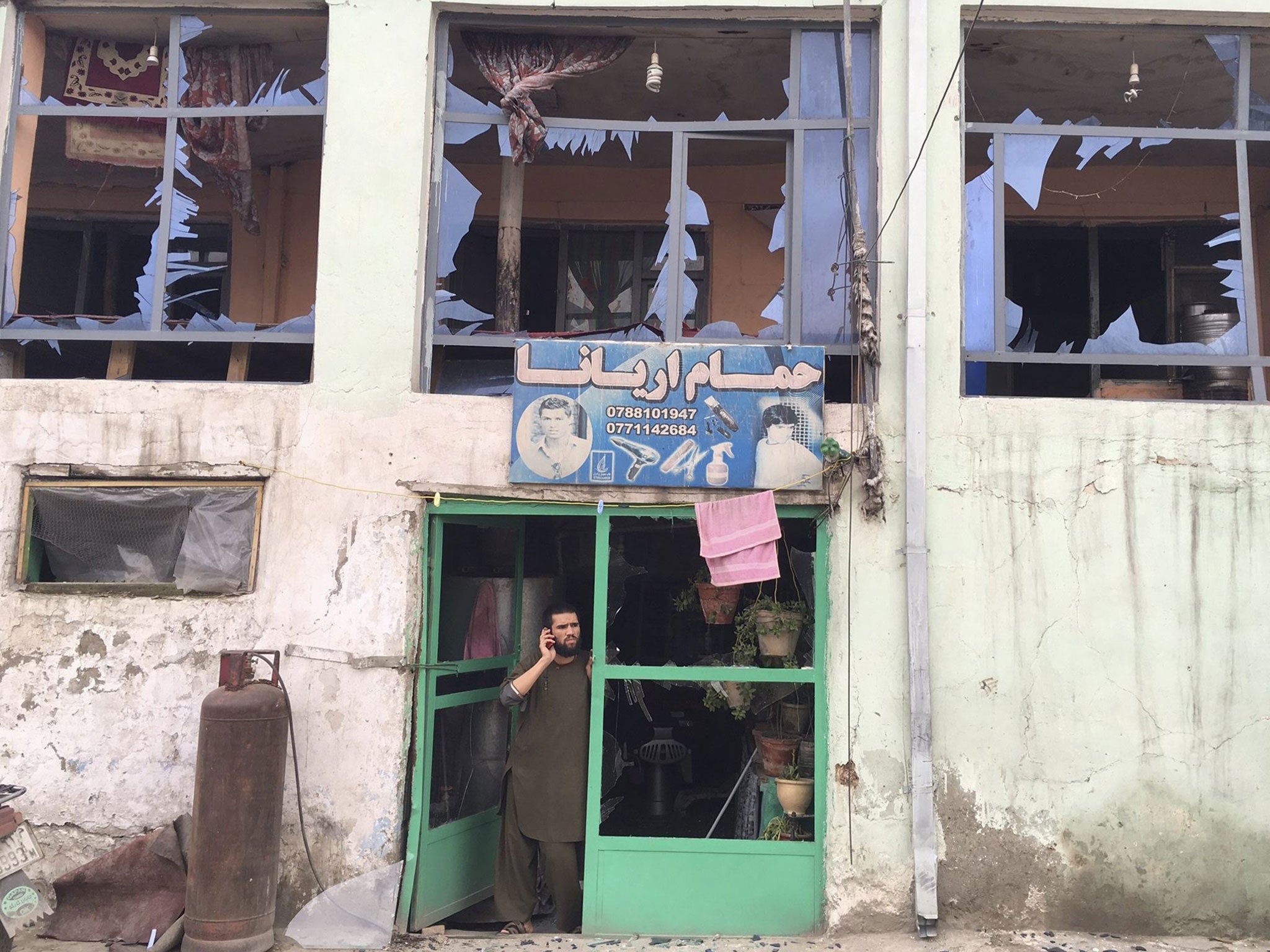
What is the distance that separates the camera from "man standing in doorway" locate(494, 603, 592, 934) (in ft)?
17.9

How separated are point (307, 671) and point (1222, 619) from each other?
190 inches

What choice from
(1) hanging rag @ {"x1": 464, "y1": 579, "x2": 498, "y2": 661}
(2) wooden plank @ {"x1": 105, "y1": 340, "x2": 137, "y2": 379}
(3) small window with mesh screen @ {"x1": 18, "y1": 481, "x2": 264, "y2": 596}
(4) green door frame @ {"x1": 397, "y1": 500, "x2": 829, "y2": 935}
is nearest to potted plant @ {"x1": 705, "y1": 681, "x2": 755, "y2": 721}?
(4) green door frame @ {"x1": 397, "y1": 500, "x2": 829, "y2": 935}

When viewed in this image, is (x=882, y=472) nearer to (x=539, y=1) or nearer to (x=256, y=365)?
(x=539, y=1)

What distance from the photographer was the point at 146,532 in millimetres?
5660

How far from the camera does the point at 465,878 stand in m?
5.77

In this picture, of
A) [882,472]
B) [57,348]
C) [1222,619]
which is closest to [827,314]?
[882,472]

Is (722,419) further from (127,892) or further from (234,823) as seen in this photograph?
(127,892)

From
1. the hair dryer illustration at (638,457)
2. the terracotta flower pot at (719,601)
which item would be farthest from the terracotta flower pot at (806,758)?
the hair dryer illustration at (638,457)

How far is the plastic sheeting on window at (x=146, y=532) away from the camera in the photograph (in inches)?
218

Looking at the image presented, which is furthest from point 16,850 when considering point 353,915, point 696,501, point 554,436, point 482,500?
point 696,501

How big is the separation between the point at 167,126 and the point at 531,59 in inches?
86.5

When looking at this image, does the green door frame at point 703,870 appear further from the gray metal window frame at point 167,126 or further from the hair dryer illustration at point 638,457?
the gray metal window frame at point 167,126

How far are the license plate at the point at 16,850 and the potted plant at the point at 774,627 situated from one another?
357 cm

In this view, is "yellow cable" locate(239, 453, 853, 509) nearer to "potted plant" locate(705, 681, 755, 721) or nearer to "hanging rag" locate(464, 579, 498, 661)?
"hanging rag" locate(464, 579, 498, 661)
